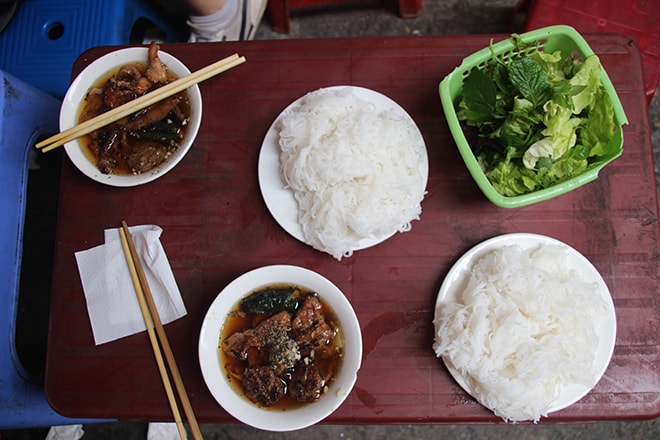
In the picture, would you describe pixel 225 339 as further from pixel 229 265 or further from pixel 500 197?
pixel 500 197

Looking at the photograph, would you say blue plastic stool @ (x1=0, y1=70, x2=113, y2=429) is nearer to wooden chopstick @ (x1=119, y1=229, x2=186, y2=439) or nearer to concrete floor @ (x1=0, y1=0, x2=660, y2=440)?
wooden chopstick @ (x1=119, y1=229, x2=186, y2=439)

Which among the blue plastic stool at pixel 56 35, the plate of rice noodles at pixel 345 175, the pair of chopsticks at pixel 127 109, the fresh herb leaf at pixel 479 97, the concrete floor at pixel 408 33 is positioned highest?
the blue plastic stool at pixel 56 35

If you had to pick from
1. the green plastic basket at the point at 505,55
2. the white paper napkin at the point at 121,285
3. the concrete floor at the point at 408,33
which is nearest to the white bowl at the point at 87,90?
the white paper napkin at the point at 121,285

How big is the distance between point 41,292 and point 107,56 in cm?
174

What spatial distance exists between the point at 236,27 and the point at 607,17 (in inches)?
86.1

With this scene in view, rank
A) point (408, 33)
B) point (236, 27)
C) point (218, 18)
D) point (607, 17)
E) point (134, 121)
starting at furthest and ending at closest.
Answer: point (408, 33), point (236, 27), point (218, 18), point (607, 17), point (134, 121)

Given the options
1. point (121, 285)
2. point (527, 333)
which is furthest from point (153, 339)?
point (527, 333)

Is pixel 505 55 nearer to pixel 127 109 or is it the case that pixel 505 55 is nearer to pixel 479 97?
pixel 479 97

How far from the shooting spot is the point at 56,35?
9.74 ft

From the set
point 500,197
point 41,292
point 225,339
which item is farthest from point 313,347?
point 41,292

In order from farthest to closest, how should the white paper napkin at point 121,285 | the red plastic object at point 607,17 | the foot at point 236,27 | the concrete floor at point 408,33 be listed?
the concrete floor at point 408,33
the foot at point 236,27
the red plastic object at point 607,17
the white paper napkin at point 121,285

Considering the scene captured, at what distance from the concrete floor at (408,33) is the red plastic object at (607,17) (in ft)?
2.47

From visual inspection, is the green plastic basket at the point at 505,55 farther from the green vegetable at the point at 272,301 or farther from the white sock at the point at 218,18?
the white sock at the point at 218,18

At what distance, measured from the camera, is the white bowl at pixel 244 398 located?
1879 millimetres
